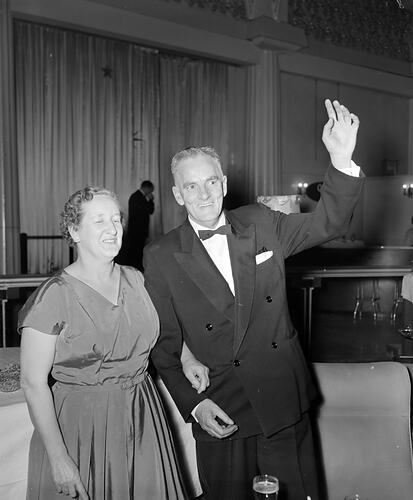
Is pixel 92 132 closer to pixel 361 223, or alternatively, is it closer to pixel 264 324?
pixel 361 223

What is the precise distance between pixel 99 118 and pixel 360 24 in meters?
5.92

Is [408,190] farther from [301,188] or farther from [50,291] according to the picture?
[50,291]

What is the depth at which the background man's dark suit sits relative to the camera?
6.77 ft

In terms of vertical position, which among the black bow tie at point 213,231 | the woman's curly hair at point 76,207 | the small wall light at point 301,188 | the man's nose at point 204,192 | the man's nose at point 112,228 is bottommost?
the black bow tie at point 213,231

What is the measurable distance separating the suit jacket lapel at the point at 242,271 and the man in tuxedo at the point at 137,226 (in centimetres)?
808

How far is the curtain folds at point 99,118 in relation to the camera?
10281 mm

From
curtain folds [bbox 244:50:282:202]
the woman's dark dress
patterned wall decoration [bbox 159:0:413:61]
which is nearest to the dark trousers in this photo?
the woman's dark dress

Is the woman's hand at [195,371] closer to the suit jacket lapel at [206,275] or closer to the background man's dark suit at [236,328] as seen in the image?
the background man's dark suit at [236,328]

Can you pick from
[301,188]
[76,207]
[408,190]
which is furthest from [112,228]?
[408,190]

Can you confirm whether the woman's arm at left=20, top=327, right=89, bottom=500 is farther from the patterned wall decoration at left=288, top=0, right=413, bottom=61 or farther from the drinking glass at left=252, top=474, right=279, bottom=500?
the patterned wall decoration at left=288, top=0, right=413, bottom=61

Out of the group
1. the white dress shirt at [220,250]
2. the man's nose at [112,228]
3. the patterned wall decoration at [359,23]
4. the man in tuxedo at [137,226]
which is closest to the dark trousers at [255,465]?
the white dress shirt at [220,250]

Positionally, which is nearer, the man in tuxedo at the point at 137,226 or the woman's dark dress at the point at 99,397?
the woman's dark dress at the point at 99,397

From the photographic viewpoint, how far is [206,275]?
2.08 metres

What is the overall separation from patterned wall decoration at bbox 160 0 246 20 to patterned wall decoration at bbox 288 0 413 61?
42.2 inches
